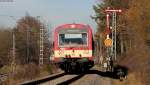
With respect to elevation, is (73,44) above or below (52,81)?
above

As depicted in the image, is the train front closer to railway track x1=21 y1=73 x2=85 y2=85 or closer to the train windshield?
the train windshield

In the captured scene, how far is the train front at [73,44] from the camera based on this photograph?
32719 mm

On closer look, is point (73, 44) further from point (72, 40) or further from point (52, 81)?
point (52, 81)

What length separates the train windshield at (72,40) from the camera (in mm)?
32750

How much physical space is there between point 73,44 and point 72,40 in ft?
1.03

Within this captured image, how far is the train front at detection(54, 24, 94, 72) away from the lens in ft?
107

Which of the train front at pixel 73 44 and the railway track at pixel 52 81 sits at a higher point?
the train front at pixel 73 44

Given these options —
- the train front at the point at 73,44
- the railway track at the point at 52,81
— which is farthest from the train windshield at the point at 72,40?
the railway track at the point at 52,81

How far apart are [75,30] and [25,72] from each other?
4.57 metres

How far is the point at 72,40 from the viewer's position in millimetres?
32875

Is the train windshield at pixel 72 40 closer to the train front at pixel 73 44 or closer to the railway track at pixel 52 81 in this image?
the train front at pixel 73 44

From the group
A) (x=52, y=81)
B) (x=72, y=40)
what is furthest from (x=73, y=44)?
(x=52, y=81)

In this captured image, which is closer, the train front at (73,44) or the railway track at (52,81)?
the railway track at (52,81)

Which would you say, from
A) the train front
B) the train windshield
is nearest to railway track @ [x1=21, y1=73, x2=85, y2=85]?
the train front
